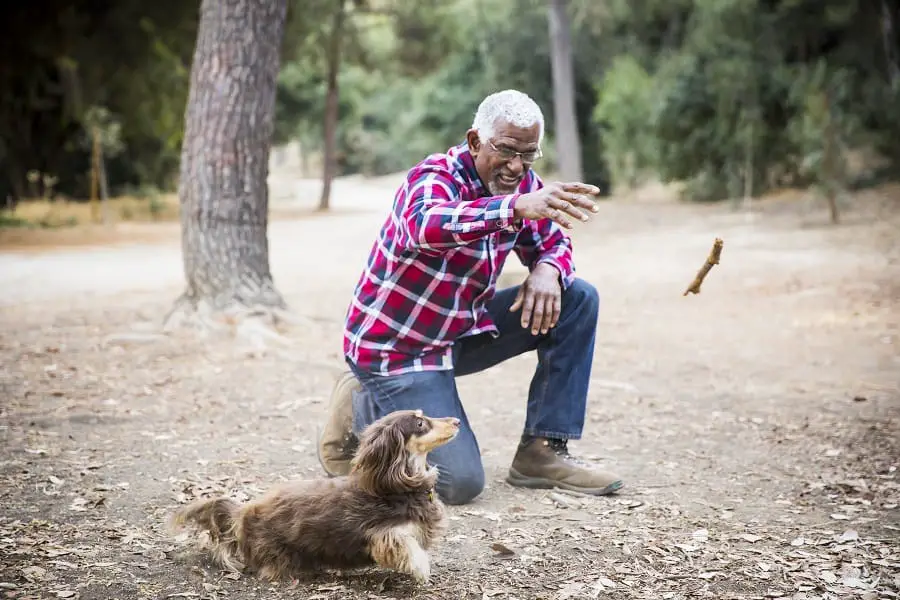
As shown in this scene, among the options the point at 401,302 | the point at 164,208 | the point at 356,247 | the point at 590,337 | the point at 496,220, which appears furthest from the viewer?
the point at 164,208

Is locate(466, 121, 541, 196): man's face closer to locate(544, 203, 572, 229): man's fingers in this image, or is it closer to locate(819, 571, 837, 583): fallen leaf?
locate(544, 203, 572, 229): man's fingers

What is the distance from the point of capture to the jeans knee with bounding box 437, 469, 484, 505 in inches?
165

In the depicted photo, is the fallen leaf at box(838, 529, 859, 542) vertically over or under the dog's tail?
under

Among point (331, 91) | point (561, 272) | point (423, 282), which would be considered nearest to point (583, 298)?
point (561, 272)

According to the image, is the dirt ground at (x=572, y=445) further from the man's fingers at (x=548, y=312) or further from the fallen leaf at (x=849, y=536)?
the man's fingers at (x=548, y=312)

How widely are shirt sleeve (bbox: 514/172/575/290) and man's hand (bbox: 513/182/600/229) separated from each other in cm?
79

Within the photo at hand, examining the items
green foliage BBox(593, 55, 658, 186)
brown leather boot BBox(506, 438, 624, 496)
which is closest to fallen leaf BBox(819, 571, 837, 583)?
brown leather boot BBox(506, 438, 624, 496)

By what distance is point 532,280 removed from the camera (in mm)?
4289

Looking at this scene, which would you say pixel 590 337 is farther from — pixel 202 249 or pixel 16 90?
pixel 16 90

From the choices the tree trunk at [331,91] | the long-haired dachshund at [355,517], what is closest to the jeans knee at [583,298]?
the long-haired dachshund at [355,517]

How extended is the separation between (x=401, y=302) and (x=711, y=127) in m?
22.4

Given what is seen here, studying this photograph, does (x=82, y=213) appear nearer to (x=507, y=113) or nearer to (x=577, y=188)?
(x=507, y=113)

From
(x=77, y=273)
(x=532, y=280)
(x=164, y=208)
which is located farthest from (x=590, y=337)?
(x=164, y=208)

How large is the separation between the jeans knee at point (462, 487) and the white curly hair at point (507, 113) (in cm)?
148
